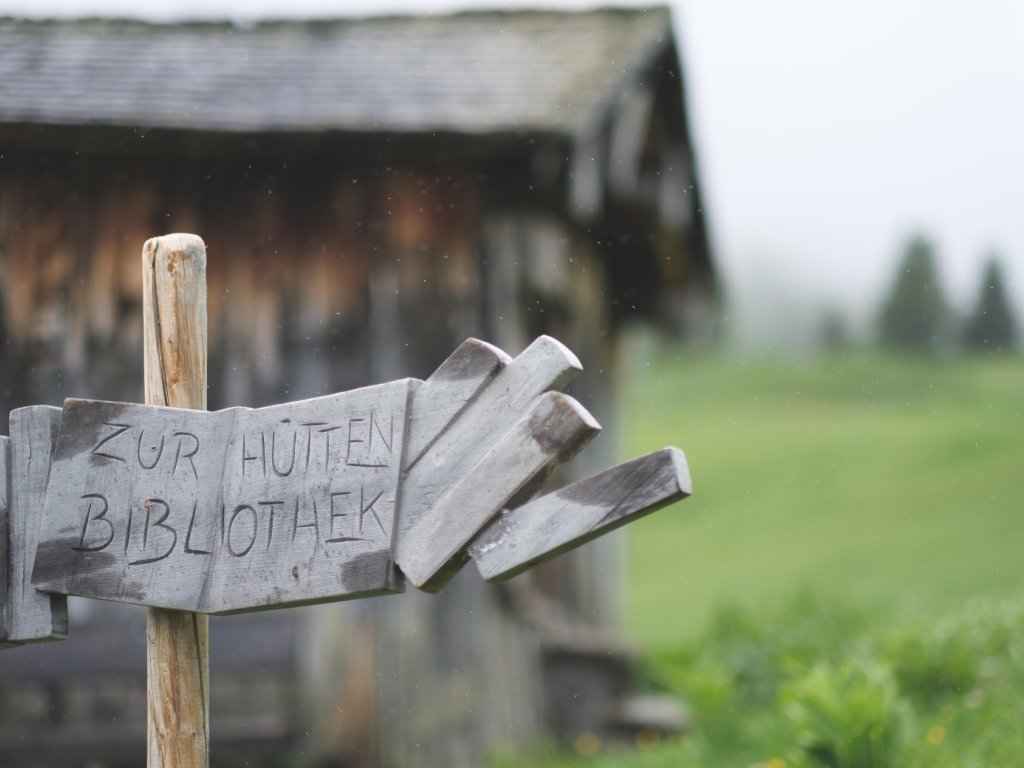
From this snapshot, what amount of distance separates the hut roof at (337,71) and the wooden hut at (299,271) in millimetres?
22

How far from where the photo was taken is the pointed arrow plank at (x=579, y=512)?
187 cm

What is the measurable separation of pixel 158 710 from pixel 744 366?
37374mm

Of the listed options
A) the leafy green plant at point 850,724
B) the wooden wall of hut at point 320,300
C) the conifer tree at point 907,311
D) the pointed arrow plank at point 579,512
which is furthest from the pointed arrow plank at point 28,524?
the conifer tree at point 907,311

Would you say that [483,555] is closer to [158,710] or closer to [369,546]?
[369,546]

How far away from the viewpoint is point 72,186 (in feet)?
16.7

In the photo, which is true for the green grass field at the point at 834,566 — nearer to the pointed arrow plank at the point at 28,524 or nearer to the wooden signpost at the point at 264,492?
the wooden signpost at the point at 264,492

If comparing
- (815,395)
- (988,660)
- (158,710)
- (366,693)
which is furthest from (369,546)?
(815,395)

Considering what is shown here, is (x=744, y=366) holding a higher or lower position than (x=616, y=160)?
higher

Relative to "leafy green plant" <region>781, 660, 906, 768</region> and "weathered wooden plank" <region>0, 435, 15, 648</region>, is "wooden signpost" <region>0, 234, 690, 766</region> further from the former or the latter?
"leafy green plant" <region>781, 660, 906, 768</region>

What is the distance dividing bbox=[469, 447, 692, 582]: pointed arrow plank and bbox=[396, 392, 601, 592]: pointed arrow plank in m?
0.04

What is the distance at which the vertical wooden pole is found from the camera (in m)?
2.27

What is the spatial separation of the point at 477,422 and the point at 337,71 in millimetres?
3958

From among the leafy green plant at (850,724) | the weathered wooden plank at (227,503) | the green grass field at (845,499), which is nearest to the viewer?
the weathered wooden plank at (227,503)

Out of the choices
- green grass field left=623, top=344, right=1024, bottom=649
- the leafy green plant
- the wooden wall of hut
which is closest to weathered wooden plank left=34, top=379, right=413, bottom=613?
the leafy green plant
